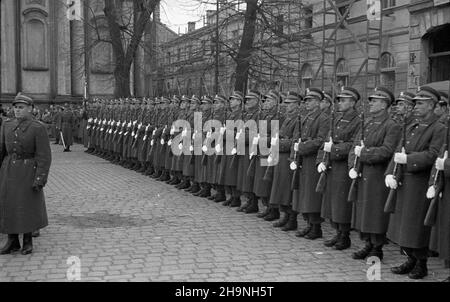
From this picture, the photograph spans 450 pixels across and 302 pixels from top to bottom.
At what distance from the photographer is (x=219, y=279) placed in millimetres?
6285

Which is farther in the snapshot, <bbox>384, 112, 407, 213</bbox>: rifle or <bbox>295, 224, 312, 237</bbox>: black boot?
<bbox>295, 224, 312, 237</bbox>: black boot

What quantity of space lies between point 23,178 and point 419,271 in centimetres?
483

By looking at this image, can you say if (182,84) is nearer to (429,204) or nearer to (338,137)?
(338,137)

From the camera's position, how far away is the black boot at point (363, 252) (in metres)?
7.23

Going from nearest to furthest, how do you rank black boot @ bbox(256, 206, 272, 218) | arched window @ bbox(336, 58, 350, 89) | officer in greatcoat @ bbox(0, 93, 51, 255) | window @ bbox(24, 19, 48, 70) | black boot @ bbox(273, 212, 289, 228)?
officer in greatcoat @ bbox(0, 93, 51, 255) → black boot @ bbox(273, 212, 289, 228) → black boot @ bbox(256, 206, 272, 218) → arched window @ bbox(336, 58, 350, 89) → window @ bbox(24, 19, 48, 70)

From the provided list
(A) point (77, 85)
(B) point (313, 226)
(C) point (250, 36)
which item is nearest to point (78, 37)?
(A) point (77, 85)

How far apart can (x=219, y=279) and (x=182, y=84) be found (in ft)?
57.6

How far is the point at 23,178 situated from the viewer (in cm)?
733

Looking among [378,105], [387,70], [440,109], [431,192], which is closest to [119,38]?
[387,70]

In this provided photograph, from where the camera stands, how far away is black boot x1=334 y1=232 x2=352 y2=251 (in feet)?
25.4

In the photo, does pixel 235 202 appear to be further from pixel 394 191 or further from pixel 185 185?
pixel 394 191

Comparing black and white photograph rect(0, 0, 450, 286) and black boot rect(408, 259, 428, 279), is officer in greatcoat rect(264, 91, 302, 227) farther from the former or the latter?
black boot rect(408, 259, 428, 279)

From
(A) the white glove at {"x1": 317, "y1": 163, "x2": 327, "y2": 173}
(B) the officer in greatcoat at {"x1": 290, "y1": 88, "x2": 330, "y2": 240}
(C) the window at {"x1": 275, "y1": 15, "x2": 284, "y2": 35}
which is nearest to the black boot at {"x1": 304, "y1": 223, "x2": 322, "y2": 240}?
(B) the officer in greatcoat at {"x1": 290, "y1": 88, "x2": 330, "y2": 240}

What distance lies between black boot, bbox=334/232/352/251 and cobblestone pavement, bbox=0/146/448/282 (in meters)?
0.10
